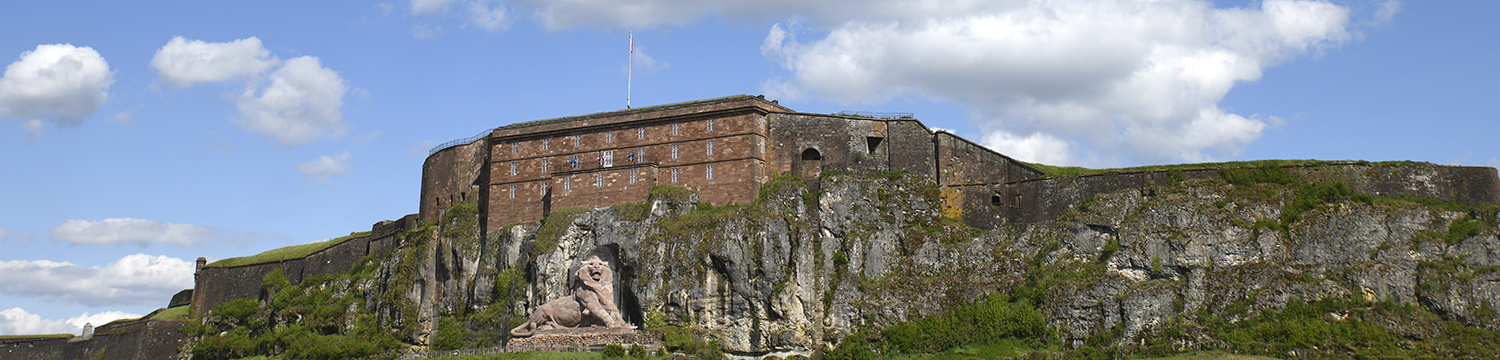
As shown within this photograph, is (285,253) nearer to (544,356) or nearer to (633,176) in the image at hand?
(633,176)

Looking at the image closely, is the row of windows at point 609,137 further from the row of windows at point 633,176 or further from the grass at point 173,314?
the grass at point 173,314

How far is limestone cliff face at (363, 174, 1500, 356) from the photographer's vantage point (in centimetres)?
6688

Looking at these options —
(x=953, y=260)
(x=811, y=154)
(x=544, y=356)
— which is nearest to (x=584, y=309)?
(x=544, y=356)

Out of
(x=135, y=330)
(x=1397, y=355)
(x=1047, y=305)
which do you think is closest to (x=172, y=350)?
(x=135, y=330)

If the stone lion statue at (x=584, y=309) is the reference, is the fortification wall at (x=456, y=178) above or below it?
above

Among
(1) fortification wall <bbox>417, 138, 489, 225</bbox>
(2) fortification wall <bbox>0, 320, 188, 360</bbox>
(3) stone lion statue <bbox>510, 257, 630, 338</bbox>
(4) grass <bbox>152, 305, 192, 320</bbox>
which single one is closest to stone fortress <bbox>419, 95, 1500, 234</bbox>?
(1) fortification wall <bbox>417, 138, 489, 225</bbox>

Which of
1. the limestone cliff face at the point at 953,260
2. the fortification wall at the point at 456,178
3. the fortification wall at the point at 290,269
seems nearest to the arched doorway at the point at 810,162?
the limestone cliff face at the point at 953,260

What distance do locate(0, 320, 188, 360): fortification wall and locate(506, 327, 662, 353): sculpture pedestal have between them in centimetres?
4159

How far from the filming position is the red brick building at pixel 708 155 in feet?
261

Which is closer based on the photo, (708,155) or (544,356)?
(544,356)

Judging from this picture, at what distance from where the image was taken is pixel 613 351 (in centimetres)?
6134

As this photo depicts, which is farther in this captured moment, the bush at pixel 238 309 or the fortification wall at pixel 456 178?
the bush at pixel 238 309

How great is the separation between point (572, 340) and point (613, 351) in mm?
2480

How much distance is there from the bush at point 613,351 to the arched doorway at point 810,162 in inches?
898
